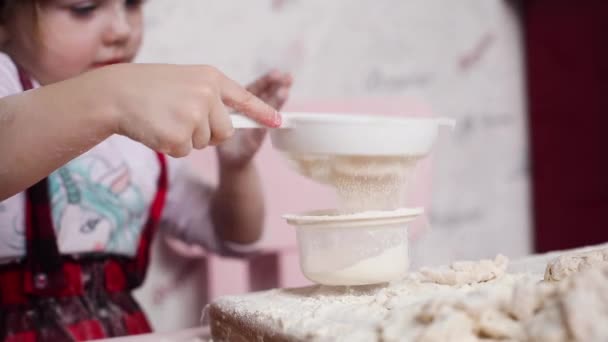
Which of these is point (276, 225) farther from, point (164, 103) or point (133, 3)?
point (164, 103)

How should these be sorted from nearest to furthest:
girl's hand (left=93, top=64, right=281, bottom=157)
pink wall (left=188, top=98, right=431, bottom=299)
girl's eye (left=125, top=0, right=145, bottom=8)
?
girl's hand (left=93, top=64, right=281, bottom=157) → girl's eye (left=125, top=0, right=145, bottom=8) → pink wall (left=188, top=98, right=431, bottom=299)

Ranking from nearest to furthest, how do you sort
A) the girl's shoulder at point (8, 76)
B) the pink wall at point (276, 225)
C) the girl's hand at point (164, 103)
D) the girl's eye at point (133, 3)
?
the girl's hand at point (164, 103), the girl's shoulder at point (8, 76), the girl's eye at point (133, 3), the pink wall at point (276, 225)

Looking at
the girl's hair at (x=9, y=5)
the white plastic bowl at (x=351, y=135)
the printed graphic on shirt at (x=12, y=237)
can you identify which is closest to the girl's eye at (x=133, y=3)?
the girl's hair at (x=9, y=5)

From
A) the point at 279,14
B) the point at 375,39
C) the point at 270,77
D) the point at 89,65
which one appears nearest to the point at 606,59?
the point at 375,39

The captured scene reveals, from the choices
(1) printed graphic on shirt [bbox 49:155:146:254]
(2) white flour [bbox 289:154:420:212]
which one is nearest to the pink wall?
(1) printed graphic on shirt [bbox 49:155:146:254]

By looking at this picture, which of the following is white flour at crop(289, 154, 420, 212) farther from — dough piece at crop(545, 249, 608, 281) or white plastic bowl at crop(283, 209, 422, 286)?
dough piece at crop(545, 249, 608, 281)

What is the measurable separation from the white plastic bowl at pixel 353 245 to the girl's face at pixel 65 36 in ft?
1.19

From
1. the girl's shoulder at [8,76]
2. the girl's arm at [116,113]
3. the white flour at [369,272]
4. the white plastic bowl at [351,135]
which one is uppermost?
the girl's shoulder at [8,76]

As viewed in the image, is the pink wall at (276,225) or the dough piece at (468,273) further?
the pink wall at (276,225)

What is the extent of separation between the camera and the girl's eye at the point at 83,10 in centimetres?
77

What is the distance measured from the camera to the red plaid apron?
74 cm

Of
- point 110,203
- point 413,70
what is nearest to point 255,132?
point 110,203

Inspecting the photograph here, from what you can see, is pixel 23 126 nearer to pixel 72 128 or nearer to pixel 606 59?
pixel 72 128

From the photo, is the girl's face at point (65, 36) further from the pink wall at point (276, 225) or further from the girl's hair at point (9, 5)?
the pink wall at point (276, 225)
